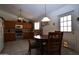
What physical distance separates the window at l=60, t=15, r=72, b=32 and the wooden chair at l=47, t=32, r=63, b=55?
0.46ft

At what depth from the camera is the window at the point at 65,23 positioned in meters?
2.09

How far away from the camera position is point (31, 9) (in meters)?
2.04

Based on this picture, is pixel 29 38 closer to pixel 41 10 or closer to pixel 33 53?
pixel 33 53

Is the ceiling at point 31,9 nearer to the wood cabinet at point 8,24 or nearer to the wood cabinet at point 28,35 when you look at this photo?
the wood cabinet at point 8,24

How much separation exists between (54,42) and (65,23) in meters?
0.47

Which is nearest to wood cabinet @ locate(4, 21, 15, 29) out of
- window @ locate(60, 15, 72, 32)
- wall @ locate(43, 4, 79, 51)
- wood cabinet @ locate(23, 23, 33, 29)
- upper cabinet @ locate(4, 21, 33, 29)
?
upper cabinet @ locate(4, 21, 33, 29)

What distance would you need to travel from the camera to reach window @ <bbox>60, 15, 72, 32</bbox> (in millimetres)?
2090

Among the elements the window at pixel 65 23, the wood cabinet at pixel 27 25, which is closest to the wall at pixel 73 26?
the window at pixel 65 23

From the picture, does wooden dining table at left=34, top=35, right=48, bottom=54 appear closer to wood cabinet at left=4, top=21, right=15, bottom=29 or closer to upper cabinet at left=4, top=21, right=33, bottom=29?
upper cabinet at left=4, top=21, right=33, bottom=29

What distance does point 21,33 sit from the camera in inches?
80.7

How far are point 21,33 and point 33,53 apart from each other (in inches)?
18.7

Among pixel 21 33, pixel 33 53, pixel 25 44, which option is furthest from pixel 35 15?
pixel 33 53

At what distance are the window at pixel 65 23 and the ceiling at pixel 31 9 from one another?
0.29 metres
